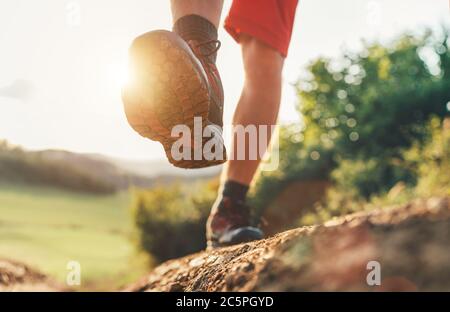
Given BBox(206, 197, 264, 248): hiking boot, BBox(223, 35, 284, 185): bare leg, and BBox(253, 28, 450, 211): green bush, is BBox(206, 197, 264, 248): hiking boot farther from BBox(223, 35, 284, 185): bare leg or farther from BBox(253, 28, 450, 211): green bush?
BBox(253, 28, 450, 211): green bush

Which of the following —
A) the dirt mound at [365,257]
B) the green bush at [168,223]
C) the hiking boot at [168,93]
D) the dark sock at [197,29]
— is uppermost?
the dark sock at [197,29]

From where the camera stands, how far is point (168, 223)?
1292 centimetres

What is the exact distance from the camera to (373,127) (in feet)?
60.7

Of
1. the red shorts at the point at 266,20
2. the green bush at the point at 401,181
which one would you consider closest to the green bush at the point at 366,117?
the green bush at the point at 401,181

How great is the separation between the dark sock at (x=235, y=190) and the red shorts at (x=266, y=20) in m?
0.70

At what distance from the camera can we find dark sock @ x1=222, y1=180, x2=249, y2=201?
250 centimetres

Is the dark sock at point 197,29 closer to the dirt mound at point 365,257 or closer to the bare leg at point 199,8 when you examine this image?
the bare leg at point 199,8

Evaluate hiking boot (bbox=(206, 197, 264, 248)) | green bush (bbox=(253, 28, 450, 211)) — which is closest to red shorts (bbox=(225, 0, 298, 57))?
hiking boot (bbox=(206, 197, 264, 248))

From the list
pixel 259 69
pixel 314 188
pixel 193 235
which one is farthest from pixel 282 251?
pixel 314 188

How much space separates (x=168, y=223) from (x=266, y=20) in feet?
35.7

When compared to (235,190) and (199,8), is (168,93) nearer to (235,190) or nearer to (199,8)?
(199,8)

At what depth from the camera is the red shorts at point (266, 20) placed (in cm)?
245

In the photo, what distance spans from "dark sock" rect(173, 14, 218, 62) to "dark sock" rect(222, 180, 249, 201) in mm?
636
